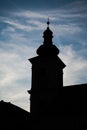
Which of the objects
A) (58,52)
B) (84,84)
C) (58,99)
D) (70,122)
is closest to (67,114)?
(70,122)

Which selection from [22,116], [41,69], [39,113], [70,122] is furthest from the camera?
[22,116]

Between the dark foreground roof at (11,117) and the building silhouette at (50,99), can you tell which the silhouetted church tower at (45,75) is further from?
the dark foreground roof at (11,117)

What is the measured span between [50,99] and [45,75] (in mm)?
3037

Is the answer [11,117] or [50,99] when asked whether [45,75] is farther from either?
[11,117]

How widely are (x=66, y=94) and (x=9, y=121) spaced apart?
8.05 meters

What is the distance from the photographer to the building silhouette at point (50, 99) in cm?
3142

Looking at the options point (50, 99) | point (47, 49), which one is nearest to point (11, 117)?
point (50, 99)

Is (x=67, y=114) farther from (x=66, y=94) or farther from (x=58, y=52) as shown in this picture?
(x=58, y=52)

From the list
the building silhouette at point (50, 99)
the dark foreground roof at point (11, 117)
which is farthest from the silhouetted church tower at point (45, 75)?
the dark foreground roof at point (11, 117)

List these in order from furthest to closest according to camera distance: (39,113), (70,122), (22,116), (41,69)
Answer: (22,116), (41,69), (39,113), (70,122)

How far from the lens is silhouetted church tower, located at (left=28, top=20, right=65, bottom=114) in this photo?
1353 inches

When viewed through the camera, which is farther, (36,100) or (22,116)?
(22,116)

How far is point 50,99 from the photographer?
113 feet

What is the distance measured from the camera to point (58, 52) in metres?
36.1
